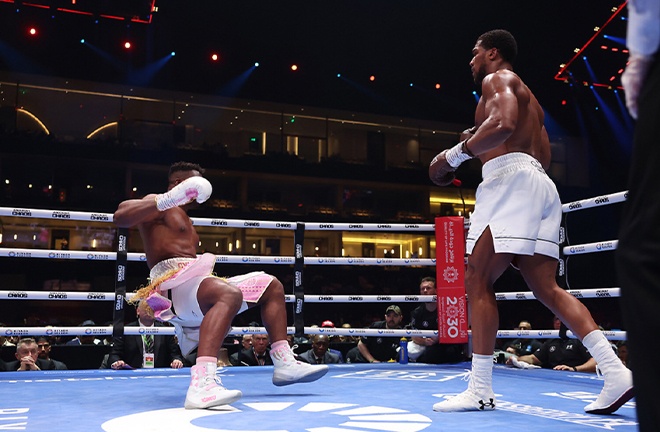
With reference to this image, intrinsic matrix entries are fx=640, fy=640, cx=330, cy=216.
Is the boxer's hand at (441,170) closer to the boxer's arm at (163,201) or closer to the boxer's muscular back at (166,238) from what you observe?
the boxer's arm at (163,201)

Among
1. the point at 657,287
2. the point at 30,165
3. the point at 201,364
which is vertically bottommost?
the point at 201,364

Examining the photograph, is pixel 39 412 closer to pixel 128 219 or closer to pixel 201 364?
pixel 201 364

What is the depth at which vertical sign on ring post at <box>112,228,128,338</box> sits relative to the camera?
3.88m

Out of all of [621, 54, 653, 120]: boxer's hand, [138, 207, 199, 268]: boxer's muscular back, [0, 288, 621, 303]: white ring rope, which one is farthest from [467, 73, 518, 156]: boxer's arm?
[621, 54, 653, 120]: boxer's hand

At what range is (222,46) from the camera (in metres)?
13.8

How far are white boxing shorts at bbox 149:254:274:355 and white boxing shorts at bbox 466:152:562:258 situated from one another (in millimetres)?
1040

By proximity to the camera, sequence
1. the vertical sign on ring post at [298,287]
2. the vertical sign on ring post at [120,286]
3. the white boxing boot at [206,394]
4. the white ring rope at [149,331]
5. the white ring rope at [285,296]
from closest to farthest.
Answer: the white boxing boot at [206,394], the white ring rope at [285,296], the white ring rope at [149,331], the vertical sign on ring post at [120,286], the vertical sign on ring post at [298,287]

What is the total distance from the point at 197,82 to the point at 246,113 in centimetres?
210

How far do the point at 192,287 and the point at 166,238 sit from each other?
27 centimetres

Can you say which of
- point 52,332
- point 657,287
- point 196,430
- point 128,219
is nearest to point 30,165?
point 52,332

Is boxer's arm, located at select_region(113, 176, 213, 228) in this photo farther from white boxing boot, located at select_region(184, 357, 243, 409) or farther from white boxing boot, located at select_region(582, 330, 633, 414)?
white boxing boot, located at select_region(582, 330, 633, 414)

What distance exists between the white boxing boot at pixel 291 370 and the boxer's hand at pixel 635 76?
2.04 m

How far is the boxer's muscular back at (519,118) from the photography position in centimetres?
244

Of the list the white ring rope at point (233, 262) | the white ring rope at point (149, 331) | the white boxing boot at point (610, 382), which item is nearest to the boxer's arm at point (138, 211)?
the white ring rope at point (233, 262)
